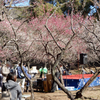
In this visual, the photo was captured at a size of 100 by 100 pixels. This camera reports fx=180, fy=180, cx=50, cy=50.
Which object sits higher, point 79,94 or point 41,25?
point 41,25

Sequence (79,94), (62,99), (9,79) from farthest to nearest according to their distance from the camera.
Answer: (62,99) < (79,94) < (9,79)

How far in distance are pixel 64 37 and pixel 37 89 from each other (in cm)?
Result: 740

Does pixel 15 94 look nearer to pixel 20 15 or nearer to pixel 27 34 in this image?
pixel 27 34

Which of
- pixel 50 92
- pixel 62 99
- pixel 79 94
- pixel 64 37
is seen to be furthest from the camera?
pixel 64 37

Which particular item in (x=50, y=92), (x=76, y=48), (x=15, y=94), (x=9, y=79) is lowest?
(x=50, y=92)

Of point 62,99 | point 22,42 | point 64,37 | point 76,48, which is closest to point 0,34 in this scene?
point 22,42

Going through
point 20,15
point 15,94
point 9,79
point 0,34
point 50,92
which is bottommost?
point 50,92

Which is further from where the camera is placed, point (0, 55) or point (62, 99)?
point (0, 55)

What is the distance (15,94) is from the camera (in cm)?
411

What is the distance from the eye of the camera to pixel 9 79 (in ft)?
13.5

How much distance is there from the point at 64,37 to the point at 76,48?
306 cm

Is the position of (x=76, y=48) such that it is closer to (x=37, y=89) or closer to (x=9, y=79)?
(x=37, y=89)

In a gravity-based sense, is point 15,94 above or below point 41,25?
below

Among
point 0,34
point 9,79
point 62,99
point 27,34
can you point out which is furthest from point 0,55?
point 9,79
